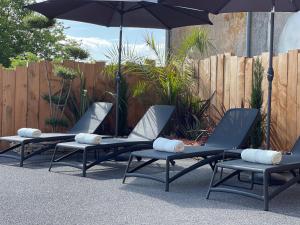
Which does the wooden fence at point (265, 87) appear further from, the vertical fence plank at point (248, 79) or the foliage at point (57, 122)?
the foliage at point (57, 122)

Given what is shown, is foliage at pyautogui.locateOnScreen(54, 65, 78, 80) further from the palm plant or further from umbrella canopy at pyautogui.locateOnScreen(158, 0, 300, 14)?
umbrella canopy at pyautogui.locateOnScreen(158, 0, 300, 14)

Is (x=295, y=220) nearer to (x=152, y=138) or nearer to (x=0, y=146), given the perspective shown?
(x=152, y=138)

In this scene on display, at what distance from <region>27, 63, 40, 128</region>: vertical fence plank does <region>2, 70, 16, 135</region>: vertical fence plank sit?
10.9 inches

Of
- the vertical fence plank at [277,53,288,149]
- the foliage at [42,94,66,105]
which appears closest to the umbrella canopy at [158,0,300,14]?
the vertical fence plank at [277,53,288,149]

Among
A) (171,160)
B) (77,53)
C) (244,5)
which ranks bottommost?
(171,160)

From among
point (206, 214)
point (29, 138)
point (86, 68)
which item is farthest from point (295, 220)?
point (86, 68)

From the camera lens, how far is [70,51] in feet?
35.6

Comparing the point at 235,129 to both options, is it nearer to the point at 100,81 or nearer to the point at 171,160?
the point at 171,160

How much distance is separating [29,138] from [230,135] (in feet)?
9.39

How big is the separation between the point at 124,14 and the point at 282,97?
294 centimetres

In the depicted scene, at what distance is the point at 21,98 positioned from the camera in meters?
9.42

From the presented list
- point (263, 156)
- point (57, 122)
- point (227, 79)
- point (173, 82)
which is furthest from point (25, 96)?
point (263, 156)

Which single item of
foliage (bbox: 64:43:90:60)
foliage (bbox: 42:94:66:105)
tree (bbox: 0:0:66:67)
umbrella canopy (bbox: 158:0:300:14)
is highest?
tree (bbox: 0:0:66:67)

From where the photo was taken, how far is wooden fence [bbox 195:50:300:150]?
319 inches
